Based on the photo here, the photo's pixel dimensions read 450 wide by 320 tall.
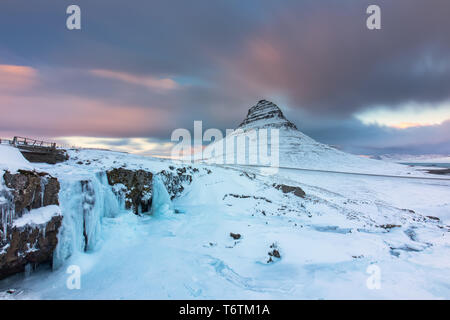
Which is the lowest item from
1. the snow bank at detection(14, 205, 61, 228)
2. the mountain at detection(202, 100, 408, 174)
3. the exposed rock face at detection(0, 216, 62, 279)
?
the exposed rock face at detection(0, 216, 62, 279)

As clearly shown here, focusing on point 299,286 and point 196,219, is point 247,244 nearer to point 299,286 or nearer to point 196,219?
point 299,286

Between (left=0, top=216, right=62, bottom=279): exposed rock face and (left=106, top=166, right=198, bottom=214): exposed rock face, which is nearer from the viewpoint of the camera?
(left=0, top=216, right=62, bottom=279): exposed rock face

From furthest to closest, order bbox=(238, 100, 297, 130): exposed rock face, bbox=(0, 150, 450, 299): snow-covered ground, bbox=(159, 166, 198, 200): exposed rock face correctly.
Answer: bbox=(238, 100, 297, 130): exposed rock face
bbox=(159, 166, 198, 200): exposed rock face
bbox=(0, 150, 450, 299): snow-covered ground

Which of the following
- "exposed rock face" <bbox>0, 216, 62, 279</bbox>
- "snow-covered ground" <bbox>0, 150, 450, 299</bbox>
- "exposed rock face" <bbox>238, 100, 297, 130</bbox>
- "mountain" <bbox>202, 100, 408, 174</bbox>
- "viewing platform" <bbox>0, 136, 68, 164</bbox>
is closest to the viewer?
"exposed rock face" <bbox>0, 216, 62, 279</bbox>

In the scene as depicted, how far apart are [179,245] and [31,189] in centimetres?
714

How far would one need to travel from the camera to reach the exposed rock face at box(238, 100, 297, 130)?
3599 inches

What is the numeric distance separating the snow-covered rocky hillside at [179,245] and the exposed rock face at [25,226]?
4cm

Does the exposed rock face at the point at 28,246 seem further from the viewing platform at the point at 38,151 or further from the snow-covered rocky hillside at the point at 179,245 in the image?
the viewing platform at the point at 38,151

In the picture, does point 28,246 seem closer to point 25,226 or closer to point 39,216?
point 25,226

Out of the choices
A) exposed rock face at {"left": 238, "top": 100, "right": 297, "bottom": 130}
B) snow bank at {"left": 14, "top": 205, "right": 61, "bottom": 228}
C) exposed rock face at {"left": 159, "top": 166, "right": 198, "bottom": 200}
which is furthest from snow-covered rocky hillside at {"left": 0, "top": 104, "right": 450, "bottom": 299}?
exposed rock face at {"left": 238, "top": 100, "right": 297, "bottom": 130}

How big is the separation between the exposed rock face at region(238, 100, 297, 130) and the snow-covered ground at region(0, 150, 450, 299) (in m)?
77.0

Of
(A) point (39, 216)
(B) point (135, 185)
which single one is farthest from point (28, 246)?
(B) point (135, 185)

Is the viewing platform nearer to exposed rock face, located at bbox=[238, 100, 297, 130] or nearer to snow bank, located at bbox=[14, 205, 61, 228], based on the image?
snow bank, located at bbox=[14, 205, 61, 228]
